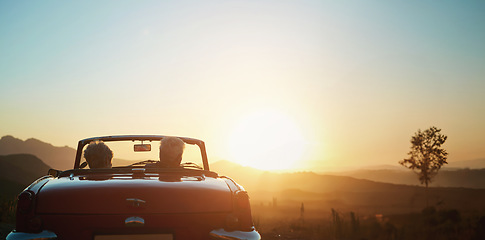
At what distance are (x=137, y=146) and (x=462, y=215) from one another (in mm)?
24881

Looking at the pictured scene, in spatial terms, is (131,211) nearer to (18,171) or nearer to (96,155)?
(96,155)

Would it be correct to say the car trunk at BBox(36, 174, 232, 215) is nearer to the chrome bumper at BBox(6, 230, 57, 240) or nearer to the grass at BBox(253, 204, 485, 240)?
the chrome bumper at BBox(6, 230, 57, 240)

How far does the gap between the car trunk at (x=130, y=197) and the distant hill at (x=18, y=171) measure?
275ft

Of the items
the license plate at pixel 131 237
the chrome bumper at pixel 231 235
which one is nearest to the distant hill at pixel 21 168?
the license plate at pixel 131 237

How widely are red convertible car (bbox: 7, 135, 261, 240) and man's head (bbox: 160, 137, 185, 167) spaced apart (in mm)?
924

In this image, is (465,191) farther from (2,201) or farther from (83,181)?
(83,181)

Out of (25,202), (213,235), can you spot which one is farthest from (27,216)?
(213,235)

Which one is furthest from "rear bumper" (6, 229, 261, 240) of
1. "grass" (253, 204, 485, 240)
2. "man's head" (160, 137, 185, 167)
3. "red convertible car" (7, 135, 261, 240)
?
"grass" (253, 204, 485, 240)

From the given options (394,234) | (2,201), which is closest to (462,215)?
(394,234)

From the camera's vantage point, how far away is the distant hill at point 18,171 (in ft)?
284

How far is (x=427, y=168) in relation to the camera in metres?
44.9

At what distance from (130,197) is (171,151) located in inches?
52.6

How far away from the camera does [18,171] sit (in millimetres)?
133500

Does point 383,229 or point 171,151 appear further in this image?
point 383,229
